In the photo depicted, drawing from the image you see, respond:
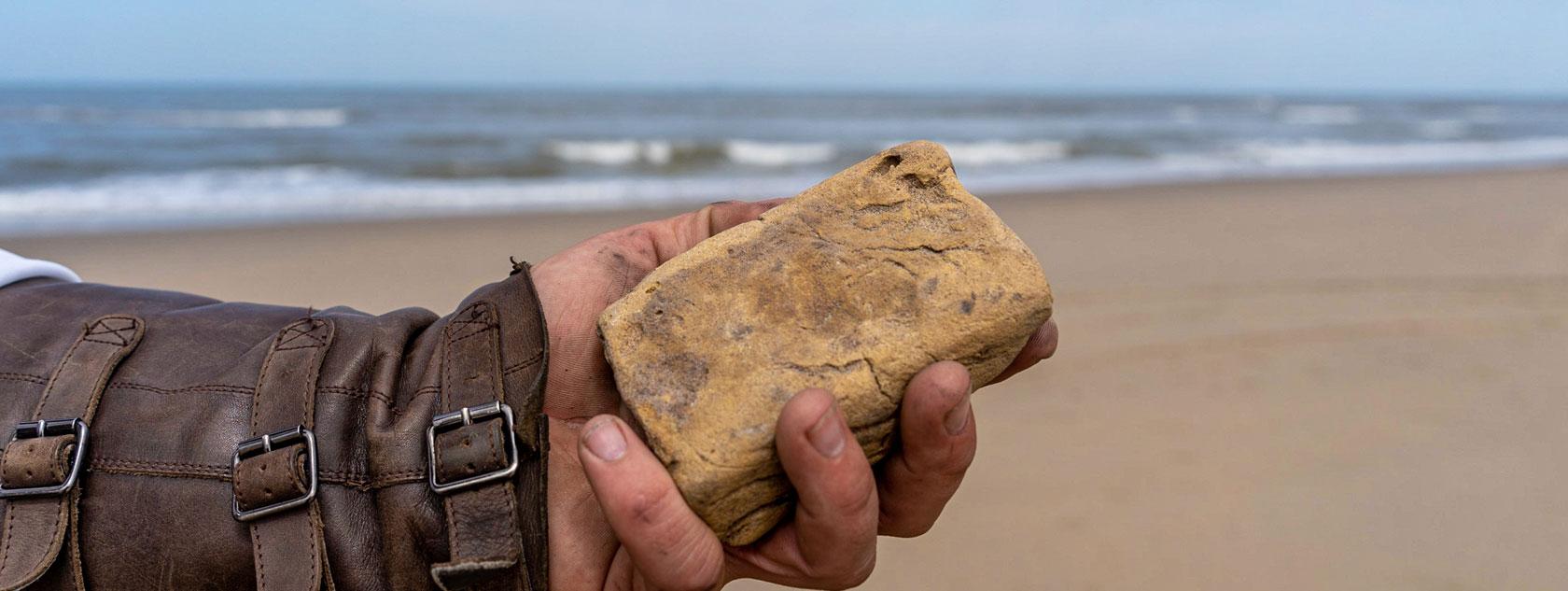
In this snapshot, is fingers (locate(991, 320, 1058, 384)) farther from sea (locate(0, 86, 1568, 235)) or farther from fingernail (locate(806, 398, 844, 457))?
sea (locate(0, 86, 1568, 235))

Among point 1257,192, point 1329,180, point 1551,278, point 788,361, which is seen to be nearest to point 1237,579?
point 788,361

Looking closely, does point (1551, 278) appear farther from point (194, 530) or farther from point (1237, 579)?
point (194, 530)

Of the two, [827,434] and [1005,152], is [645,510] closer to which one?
[827,434]

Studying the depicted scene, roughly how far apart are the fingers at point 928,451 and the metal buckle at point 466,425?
563 mm

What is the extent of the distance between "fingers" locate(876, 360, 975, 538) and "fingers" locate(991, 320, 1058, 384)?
23 centimetres

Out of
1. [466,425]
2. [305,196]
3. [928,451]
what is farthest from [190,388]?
[305,196]

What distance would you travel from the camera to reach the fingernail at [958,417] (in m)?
1.42

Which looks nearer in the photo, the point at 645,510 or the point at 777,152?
the point at 645,510

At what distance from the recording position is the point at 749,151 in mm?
13570

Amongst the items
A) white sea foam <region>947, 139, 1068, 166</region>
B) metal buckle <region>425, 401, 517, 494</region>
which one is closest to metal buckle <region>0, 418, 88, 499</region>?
metal buckle <region>425, 401, 517, 494</region>

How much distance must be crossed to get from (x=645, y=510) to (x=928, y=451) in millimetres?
422

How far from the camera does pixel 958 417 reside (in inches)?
56.8

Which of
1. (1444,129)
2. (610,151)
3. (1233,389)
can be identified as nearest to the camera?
(1233,389)

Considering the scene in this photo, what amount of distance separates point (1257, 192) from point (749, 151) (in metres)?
6.60
